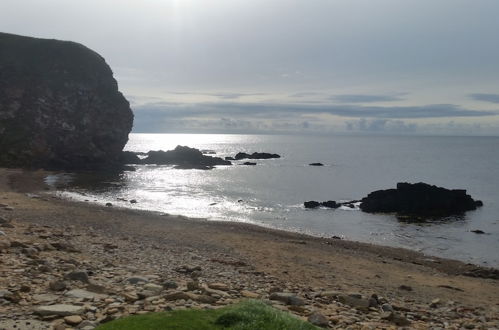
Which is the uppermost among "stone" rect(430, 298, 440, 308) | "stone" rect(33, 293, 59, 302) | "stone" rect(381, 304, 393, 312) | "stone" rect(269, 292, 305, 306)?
"stone" rect(33, 293, 59, 302)

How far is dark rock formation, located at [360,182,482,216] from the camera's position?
59.9 m

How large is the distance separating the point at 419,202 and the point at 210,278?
167ft

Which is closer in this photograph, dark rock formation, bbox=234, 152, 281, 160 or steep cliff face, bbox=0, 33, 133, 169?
steep cliff face, bbox=0, 33, 133, 169

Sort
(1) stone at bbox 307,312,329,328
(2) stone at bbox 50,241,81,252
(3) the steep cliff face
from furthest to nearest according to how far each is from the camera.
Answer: (3) the steep cliff face → (2) stone at bbox 50,241,81,252 → (1) stone at bbox 307,312,329,328

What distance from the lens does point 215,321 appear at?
28.7ft

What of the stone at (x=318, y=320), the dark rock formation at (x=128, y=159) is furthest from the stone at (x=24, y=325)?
the dark rock formation at (x=128, y=159)

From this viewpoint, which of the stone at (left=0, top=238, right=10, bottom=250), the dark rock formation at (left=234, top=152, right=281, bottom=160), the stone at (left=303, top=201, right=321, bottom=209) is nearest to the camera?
the stone at (left=0, top=238, right=10, bottom=250)

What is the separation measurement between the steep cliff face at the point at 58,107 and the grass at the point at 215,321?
85.9 metres

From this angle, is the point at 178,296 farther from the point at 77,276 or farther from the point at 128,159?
the point at 128,159

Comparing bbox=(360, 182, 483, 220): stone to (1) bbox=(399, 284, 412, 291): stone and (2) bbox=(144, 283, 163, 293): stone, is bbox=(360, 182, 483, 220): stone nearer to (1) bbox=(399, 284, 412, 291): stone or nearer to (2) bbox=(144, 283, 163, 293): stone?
(1) bbox=(399, 284, 412, 291): stone

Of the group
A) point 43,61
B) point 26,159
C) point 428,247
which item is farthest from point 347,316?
point 43,61

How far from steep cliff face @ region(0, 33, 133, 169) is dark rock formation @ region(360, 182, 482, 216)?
6454 cm

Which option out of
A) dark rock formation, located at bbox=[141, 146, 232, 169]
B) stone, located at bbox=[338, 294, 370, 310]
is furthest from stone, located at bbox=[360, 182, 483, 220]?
dark rock formation, located at bbox=[141, 146, 232, 169]

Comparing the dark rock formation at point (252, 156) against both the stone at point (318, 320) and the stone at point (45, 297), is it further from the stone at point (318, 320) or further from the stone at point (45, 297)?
the stone at point (318, 320)
